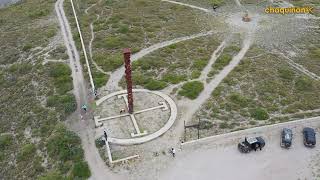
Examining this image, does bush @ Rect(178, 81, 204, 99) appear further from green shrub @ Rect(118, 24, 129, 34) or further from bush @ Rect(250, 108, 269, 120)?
green shrub @ Rect(118, 24, 129, 34)

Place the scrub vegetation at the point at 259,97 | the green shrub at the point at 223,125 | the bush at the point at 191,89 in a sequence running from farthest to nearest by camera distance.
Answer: the bush at the point at 191,89 < the scrub vegetation at the point at 259,97 < the green shrub at the point at 223,125

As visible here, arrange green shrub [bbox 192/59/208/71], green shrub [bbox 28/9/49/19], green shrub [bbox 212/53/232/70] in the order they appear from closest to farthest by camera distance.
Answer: green shrub [bbox 192/59/208/71] < green shrub [bbox 212/53/232/70] < green shrub [bbox 28/9/49/19]

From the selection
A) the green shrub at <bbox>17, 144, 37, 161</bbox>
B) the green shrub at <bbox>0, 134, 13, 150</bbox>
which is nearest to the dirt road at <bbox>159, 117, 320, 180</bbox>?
the green shrub at <bbox>17, 144, 37, 161</bbox>

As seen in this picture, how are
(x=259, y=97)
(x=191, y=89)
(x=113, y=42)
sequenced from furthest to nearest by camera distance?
(x=113, y=42) < (x=191, y=89) < (x=259, y=97)

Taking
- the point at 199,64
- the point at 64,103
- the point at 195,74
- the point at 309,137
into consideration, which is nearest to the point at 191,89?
the point at 195,74

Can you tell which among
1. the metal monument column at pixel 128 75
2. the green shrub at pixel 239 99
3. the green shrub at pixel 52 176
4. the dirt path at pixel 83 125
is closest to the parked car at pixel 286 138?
the green shrub at pixel 239 99

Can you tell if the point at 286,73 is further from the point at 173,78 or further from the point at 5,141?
the point at 5,141

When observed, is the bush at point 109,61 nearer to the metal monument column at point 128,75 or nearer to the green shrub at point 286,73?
the metal monument column at point 128,75
